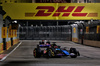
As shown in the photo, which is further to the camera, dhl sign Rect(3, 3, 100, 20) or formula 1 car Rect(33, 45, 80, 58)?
dhl sign Rect(3, 3, 100, 20)

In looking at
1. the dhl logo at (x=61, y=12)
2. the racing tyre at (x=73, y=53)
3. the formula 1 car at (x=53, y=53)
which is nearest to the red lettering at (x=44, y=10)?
the dhl logo at (x=61, y=12)

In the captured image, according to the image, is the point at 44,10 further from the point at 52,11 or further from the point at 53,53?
the point at 53,53

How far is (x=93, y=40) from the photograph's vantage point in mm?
37531

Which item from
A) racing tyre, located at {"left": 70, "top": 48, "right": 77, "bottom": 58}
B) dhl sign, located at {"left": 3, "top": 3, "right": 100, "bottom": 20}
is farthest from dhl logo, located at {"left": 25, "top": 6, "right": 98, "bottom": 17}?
racing tyre, located at {"left": 70, "top": 48, "right": 77, "bottom": 58}

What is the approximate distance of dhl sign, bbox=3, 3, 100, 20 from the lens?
21641 millimetres

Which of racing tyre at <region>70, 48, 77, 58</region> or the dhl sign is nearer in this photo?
racing tyre at <region>70, 48, 77, 58</region>

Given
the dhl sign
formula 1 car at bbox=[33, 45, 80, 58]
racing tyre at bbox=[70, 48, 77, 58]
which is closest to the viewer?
formula 1 car at bbox=[33, 45, 80, 58]

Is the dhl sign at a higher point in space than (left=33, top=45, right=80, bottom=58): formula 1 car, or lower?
higher

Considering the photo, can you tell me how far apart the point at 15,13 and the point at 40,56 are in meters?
5.57

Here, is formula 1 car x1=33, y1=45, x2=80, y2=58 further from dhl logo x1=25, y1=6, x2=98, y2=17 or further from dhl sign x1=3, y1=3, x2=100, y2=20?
dhl logo x1=25, y1=6, x2=98, y2=17

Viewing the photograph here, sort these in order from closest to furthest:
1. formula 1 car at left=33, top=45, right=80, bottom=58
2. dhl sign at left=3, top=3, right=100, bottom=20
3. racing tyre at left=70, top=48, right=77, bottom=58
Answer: formula 1 car at left=33, top=45, right=80, bottom=58 → racing tyre at left=70, top=48, right=77, bottom=58 → dhl sign at left=3, top=3, right=100, bottom=20

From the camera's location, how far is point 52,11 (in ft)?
71.9

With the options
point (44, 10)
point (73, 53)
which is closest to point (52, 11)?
point (44, 10)

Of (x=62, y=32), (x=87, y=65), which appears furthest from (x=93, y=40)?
(x=62, y=32)
